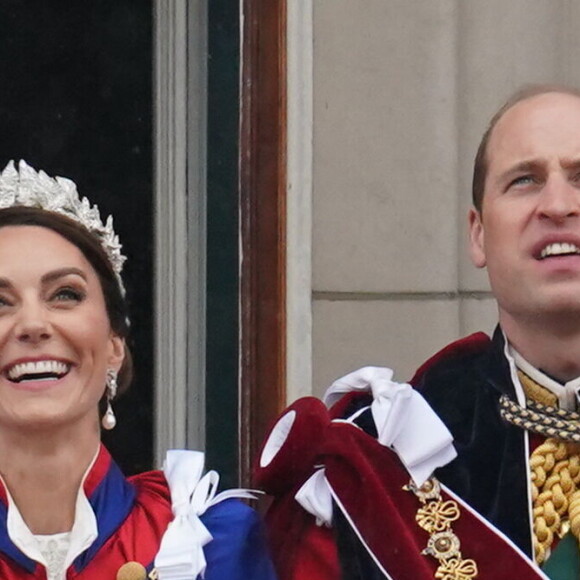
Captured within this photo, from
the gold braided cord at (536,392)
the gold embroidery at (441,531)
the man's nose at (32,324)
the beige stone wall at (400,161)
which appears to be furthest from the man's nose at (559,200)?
the beige stone wall at (400,161)

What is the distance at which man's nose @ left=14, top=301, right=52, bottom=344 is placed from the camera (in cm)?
306

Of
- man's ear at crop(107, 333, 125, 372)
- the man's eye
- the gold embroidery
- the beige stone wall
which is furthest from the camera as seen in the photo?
the beige stone wall

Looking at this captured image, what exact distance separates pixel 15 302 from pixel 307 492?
66 cm

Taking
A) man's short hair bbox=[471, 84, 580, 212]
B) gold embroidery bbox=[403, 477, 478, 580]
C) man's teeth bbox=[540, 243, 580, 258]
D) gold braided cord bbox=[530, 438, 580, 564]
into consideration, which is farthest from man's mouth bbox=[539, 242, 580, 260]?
gold embroidery bbox=[403, 477, 478, 580]

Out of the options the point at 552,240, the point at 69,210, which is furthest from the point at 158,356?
the point at 552,240

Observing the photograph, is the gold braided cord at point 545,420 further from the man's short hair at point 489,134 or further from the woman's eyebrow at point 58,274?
the woman's eyebrow at point 58,274

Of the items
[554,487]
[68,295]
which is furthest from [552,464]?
[68,295]

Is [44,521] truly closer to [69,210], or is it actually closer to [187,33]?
[69,210]

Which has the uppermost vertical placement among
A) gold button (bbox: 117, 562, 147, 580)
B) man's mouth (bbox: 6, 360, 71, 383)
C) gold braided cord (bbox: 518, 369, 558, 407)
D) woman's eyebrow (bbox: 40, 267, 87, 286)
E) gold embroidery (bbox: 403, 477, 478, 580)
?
woman's eyebrow (bbox: 40, 267, 87, 286)

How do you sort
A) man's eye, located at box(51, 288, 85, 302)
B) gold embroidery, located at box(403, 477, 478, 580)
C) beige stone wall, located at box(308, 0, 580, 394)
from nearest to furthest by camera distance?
gold embroidery, located at box(403, 477, 478, 580)
man's eye, located at box(51, 288, 85, 302)
beige stone wall, located at box(308, 0, 580, 394)

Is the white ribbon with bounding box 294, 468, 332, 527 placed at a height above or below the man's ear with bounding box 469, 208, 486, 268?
below

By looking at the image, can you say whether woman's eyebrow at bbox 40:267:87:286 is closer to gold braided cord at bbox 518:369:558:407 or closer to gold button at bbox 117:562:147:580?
gold button at bbox 117:562:147:580

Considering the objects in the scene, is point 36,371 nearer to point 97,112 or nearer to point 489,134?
point 489,134

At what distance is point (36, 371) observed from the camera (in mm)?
3082
